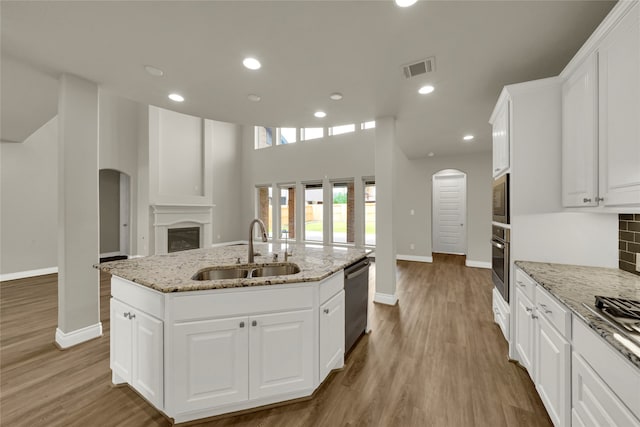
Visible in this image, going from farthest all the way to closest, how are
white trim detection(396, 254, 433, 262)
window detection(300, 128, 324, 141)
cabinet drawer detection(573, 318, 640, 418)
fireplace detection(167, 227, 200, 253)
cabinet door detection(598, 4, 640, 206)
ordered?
window detection(300, 128, 324, 141), fireplace detection(167, 227, 200, 253), white trim detection(396, 254, 433, 262), cabinet door detection(598, 4, 640, 206), cabinet drawer detection(573, 318, 640, 418)

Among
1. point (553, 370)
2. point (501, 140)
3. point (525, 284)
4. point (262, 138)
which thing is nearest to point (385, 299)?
point (525, 284)

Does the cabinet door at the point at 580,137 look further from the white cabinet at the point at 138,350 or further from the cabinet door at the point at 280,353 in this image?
the white cabinet at the point at 138,350

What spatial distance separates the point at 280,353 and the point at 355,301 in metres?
0.96

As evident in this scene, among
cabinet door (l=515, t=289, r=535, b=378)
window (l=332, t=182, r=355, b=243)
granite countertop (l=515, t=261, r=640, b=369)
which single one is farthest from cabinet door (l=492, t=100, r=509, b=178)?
window (l=332, t=182, r=355, b=243)

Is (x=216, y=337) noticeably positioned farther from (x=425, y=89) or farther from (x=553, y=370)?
(x=425, y=89)

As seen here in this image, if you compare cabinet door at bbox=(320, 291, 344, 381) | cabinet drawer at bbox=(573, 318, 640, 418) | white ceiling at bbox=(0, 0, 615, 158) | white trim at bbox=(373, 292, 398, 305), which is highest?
white ceiling at bbox=(0, 0, 615, 158)

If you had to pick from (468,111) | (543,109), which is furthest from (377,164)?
(543,109)

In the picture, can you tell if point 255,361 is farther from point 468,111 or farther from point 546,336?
point 468,111

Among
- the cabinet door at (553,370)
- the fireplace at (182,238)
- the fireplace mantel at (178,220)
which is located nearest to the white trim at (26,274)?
the fireplace mantel at (178,220)

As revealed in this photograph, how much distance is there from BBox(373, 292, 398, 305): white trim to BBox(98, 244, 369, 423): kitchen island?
6.28 feet

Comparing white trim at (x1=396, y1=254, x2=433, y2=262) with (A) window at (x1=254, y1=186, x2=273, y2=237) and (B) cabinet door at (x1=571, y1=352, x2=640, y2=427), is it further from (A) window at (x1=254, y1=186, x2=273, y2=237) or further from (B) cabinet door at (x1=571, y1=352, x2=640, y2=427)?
(B) cabinet door at (x1=571, y1=352, x2=640, y2=427)

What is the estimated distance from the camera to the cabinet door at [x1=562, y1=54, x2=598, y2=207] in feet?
5.09

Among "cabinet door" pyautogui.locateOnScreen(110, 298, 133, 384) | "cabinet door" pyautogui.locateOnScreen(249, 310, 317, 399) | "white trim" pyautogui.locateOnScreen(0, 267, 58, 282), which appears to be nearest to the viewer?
"cabinet door" pyautogui.locateOnScreen(249, 310, 317, 399)

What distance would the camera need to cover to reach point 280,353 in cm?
162
